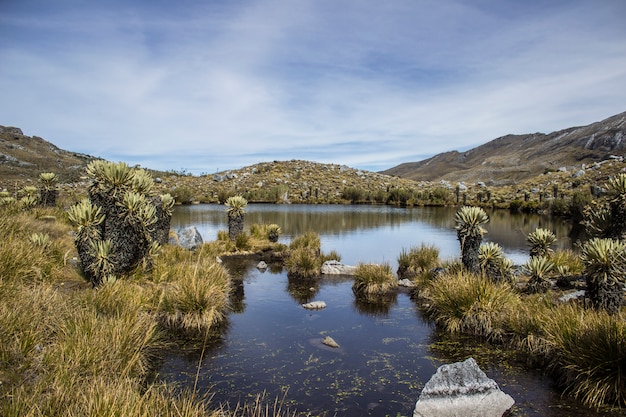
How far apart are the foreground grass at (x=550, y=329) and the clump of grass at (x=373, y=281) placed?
2.24 m

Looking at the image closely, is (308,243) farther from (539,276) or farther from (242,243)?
(539,276)

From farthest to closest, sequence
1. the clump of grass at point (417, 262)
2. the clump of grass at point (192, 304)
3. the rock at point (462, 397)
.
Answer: the clump of grass at point (417, 262), the clump of grass at point (192, 304), the rock at point (462, 397)

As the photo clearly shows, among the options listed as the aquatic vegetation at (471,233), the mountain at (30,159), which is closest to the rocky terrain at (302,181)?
the mountain at (30,159)

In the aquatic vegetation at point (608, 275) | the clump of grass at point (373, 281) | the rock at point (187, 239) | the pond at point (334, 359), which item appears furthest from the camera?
the rock at point (187, 239)

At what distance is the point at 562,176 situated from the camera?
7050cm

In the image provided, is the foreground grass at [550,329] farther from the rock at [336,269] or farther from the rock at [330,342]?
the rock at [336,269]

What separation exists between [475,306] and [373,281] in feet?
15.9

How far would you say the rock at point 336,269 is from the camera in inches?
704

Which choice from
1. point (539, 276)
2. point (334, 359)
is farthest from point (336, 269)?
point (334, 359)

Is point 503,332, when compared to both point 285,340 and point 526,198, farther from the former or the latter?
point 526,198

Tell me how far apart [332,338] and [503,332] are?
4.29 metres

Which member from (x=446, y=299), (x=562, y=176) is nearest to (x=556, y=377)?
(x=446, y=299)

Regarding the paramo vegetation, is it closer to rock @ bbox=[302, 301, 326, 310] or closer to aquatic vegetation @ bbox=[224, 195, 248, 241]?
rock @ bbox=[302, 301, 326, 310]

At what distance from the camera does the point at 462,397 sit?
6590mm
